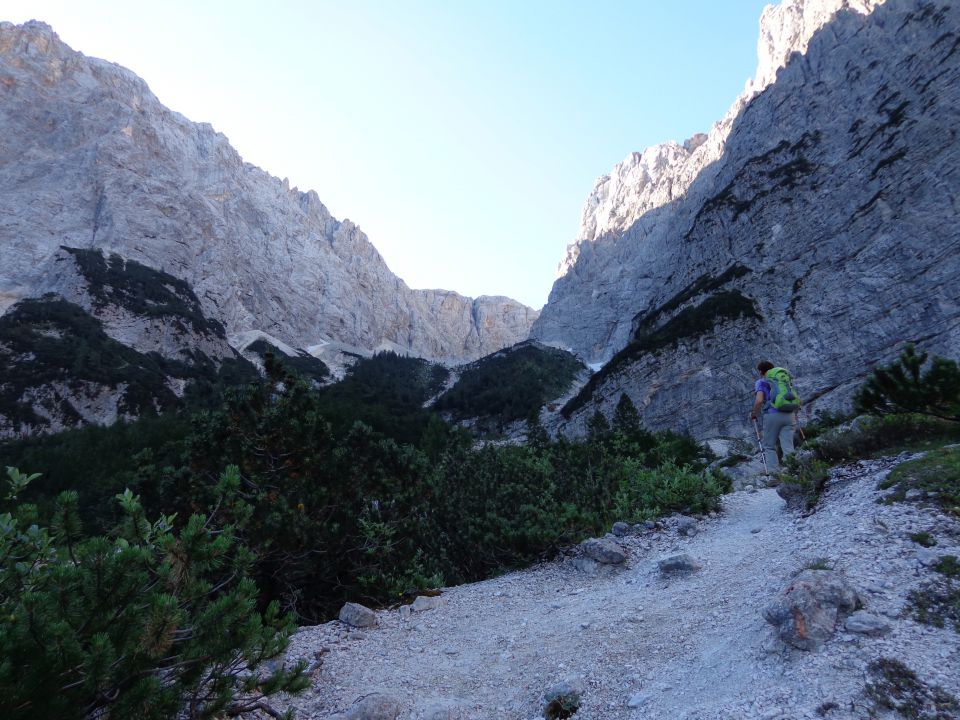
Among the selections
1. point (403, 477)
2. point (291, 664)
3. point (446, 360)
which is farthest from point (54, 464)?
point (446, 360)

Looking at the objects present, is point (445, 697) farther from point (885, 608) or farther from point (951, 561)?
point (951, 561)

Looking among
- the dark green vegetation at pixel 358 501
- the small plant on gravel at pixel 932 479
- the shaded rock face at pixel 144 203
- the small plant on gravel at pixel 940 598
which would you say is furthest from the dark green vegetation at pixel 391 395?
the small plant on gravel at pixel 940 598

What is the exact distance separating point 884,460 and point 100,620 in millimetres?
10080

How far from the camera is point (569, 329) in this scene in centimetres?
15162

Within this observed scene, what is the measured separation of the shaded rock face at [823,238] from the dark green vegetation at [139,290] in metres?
77.2

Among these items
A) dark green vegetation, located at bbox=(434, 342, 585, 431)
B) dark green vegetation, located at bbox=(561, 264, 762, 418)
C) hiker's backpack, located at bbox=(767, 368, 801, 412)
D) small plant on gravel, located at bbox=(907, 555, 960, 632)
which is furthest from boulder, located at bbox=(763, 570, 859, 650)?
dark green vegetation, located at bbox=(434, 342, 585, 431)

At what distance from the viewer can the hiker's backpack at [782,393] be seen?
10.8 metres

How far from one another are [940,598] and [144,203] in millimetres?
146299

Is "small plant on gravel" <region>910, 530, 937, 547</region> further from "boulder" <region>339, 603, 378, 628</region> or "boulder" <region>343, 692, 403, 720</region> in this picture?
"boulder" <region>339, 603, 378, 628</region>

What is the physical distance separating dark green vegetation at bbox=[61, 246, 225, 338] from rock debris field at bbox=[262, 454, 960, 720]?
338 ft

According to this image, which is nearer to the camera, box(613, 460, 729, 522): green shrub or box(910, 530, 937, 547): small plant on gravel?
box(910, 530, 937, 547): small plant on gravel

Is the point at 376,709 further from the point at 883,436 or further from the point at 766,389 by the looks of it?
the point at 766,389

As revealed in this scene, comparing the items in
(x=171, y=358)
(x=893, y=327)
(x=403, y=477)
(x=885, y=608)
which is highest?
(x=171, y=358)

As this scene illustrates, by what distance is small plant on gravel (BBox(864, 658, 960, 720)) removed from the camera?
307cm
